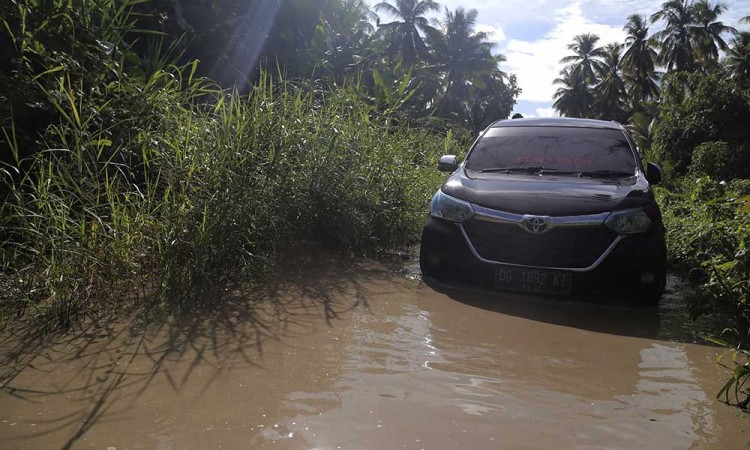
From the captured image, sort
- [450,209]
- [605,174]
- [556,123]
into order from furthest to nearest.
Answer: [556,123], [605,174], [450,209]

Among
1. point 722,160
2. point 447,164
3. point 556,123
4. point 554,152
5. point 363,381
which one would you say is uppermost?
point 722,160

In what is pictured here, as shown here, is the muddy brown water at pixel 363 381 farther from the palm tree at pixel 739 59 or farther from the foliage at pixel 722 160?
the palm tree at pixel 739 59

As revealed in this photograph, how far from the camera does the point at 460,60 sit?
45.6 m

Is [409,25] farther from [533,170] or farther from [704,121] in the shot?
[533,170]

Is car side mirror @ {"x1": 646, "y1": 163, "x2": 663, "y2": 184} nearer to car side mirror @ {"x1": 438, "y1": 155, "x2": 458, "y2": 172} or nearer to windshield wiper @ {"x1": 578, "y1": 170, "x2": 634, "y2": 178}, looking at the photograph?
windshield wiper @ {"x1": 578, "y1": 170, "x2": 634, "y2": 178}

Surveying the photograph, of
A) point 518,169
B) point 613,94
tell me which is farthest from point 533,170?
Answer: point 613,94

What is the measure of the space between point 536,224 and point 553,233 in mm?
129

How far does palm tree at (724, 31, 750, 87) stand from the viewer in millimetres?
38844

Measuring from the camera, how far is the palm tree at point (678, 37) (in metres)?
43.1

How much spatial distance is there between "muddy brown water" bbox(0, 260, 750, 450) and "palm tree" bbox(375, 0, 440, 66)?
40848mm

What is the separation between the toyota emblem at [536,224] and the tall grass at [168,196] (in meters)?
1.70

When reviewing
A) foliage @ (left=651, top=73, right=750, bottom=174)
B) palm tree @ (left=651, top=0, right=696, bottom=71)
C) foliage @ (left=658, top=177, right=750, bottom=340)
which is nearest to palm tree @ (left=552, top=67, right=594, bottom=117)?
palm tree @ (left=651, top=0, right=696, bottom=71)

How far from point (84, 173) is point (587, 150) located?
3.95 meters

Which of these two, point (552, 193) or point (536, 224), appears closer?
point (536, 224)
